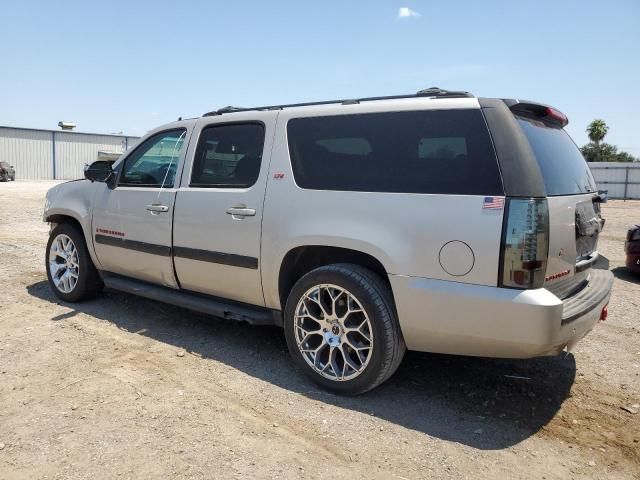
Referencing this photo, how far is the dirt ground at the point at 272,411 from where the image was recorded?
262cm

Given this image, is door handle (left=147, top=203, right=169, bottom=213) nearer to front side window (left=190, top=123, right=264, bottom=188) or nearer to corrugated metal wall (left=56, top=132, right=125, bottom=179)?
front side window (left=190, top=123, right=264, bottom=188)

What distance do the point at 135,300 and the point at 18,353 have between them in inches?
62.3

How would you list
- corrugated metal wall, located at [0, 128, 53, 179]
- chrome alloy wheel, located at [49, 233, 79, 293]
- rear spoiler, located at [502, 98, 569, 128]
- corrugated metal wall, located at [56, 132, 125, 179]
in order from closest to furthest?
rear spoiler, located at [502, 98, 569, 128]
chrome alloy wheel, located at [49, 233, 79, 293]
corrugated metal wall, located at [0, 128, 53, 179]
corrugated metal wall, located at [56, 132, 125, 179]

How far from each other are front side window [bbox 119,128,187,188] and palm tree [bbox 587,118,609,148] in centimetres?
5281

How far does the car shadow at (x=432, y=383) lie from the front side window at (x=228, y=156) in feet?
4.44

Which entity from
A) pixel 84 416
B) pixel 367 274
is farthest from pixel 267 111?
pixel 84 416

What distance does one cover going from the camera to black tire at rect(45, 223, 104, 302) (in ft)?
17.0

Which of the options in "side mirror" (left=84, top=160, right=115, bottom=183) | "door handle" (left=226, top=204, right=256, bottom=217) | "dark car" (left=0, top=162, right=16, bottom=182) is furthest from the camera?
"dark car" (left=0, top=162, right=16, bottom=182)

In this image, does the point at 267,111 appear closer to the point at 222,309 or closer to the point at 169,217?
the point at 169,217

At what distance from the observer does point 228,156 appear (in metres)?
4.10

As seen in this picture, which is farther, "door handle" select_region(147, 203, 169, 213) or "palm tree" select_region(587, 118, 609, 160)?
"palm tree" select_region(587, 118, 609, 160)

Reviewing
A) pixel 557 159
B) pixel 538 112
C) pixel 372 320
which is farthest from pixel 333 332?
pixel 538 112

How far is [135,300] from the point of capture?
5.50m

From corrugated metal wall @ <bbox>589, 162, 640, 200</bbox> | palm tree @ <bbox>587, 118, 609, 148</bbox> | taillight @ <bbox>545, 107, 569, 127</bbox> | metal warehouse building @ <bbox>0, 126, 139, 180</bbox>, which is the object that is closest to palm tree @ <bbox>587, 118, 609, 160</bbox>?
palm tree @ <bbox>587, 118, 609, 148</bbox>
